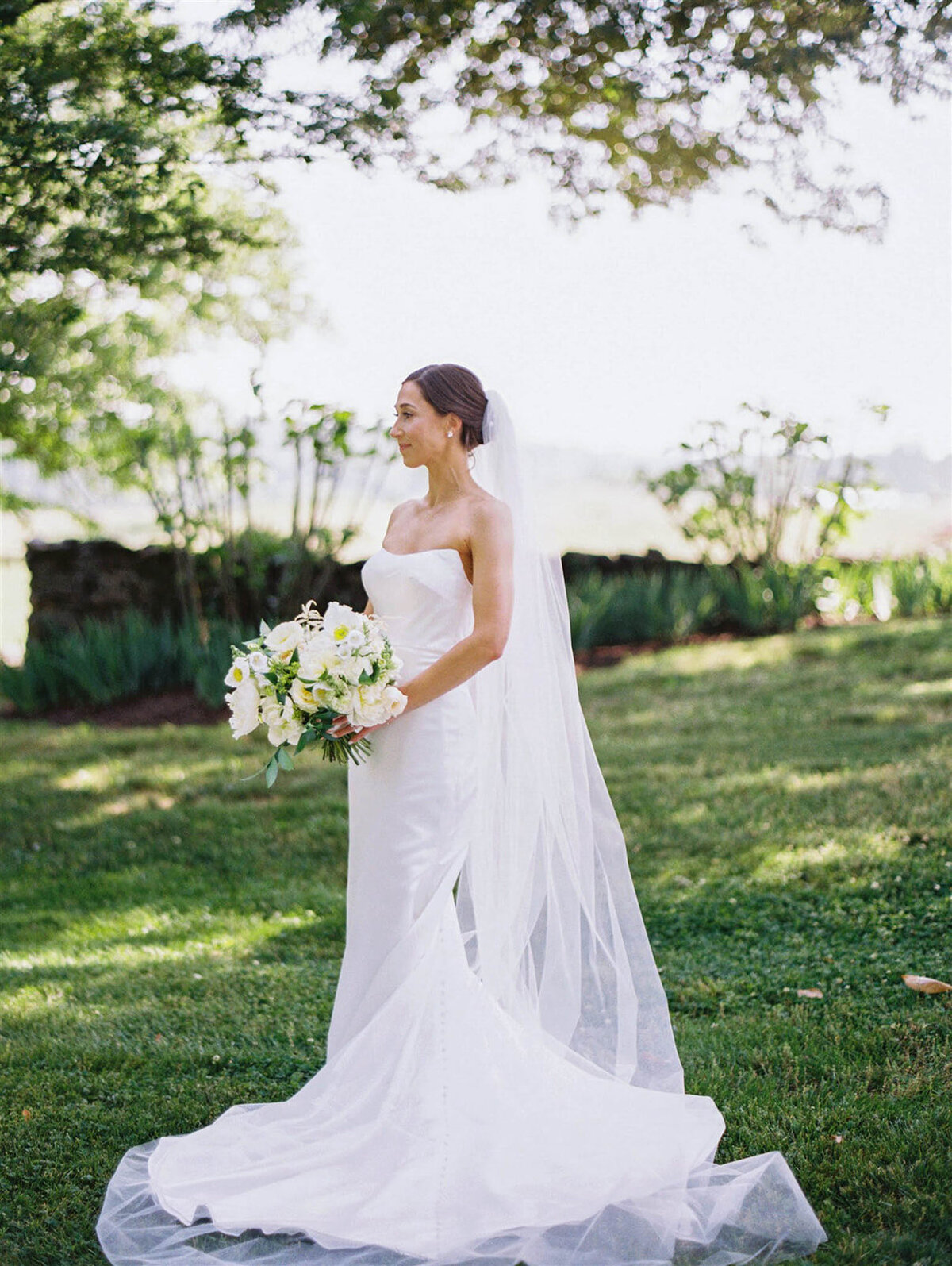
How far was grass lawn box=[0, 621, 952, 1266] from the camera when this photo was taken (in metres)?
3.47

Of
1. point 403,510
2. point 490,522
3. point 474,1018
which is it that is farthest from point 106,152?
point 474,1018

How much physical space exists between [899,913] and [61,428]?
27.1ft

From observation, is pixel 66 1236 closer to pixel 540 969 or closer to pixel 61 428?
pixel 540 969

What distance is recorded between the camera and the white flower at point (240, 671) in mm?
3352

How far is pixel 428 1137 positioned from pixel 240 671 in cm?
136

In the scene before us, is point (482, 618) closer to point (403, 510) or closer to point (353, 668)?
point (353, 668)

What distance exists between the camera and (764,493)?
38.9 feet

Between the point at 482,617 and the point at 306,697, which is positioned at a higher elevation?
the point at 482,617

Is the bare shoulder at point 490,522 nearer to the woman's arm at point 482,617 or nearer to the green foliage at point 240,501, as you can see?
the woman's arm at point 482,617

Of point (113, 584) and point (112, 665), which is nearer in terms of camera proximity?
point (112, 665)

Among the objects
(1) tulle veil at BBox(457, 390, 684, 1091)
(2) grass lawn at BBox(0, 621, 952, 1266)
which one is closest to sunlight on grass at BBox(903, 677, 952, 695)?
(2) grass lawn at BBox(0, 621, 952, 1266)

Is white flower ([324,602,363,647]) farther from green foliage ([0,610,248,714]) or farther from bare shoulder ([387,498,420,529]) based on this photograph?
green foliage ([0,610,248,714])

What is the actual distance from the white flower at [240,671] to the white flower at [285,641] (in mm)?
77

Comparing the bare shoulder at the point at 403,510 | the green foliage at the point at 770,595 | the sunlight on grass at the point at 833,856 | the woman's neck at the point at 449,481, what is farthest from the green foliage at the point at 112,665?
the woman's neck at the point at 449,481
